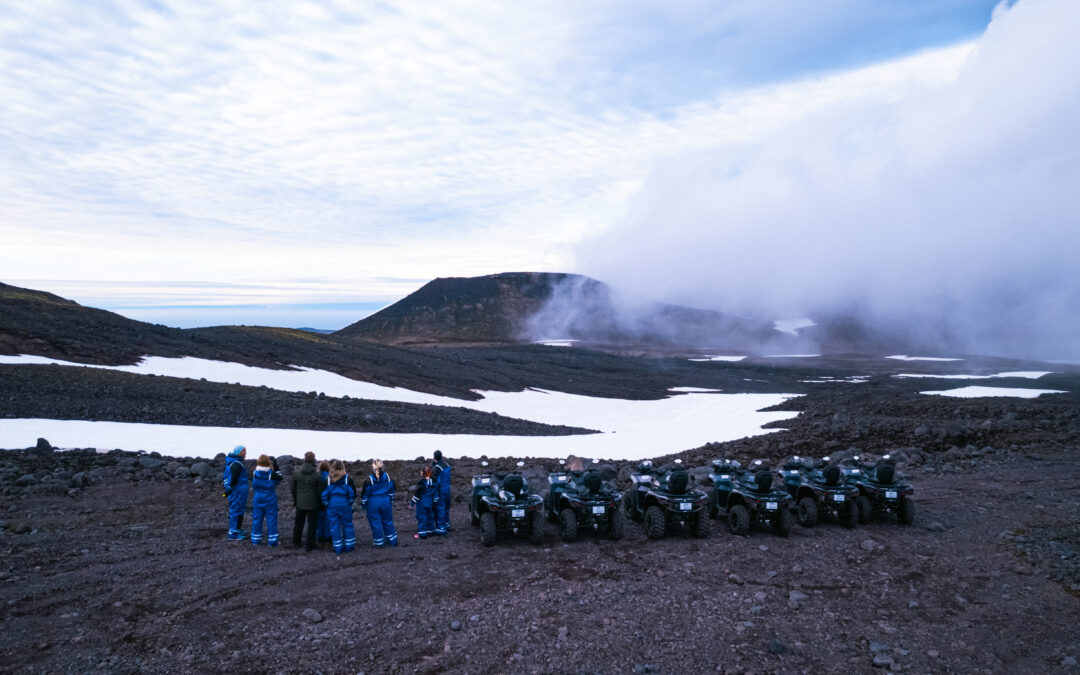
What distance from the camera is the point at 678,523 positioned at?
1078 centimetres

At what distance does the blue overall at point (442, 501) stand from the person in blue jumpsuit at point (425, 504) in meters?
0.09

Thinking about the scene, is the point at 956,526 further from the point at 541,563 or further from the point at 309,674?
the point at 309,674

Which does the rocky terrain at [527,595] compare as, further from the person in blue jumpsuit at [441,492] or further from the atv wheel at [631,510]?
the atv wheel at [631,510]

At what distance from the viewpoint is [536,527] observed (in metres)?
10.1

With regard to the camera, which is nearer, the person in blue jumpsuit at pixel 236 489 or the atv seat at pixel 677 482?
the person in blue jumpsuit at pixel 236 489

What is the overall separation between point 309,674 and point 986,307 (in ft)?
576

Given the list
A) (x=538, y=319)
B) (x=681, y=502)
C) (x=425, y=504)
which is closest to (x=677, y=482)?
(x=681, y=502)

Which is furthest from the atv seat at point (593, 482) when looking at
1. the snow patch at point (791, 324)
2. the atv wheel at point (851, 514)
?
the snow patch at point (791, 324)

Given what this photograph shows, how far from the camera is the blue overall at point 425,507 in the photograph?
10.4 meters

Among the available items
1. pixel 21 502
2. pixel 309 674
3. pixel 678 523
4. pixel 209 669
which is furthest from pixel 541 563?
pixel 21 502

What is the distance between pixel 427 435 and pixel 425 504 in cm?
1421

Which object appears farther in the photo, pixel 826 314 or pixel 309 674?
pixel 826 314

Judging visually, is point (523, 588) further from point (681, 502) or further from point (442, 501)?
point (681, 502)

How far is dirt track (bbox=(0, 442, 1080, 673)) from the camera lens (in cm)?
629
